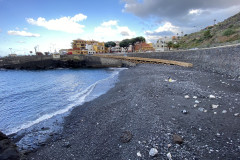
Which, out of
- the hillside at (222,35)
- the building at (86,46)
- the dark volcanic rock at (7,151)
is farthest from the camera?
the building at (86,46)

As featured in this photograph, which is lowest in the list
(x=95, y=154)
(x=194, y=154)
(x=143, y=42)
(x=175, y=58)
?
(x=95, y=154)

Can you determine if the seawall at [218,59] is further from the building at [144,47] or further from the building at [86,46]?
the building at [86,46]

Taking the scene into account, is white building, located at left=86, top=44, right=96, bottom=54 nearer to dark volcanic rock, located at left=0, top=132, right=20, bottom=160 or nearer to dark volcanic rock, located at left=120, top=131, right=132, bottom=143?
dark volcanic rock, located at left=0, top=132, right=20, bottom=160

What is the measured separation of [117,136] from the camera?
5723 mm

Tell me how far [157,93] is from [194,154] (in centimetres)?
652

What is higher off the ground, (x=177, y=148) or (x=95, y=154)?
(x=177, y=148)

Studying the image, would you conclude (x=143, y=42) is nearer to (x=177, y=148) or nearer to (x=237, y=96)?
(x=237, y=96)

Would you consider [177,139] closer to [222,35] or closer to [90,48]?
[222,35]

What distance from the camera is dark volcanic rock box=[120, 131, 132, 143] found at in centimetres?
525

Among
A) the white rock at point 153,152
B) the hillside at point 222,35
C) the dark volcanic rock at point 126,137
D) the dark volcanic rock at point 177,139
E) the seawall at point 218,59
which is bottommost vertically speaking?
the dark volcanic rock at point 126,137

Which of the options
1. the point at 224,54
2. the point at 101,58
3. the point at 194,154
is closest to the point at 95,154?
the point at 194,154

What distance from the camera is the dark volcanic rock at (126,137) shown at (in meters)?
5.25

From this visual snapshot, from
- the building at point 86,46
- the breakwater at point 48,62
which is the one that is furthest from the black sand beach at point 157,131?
the building at point 86,46

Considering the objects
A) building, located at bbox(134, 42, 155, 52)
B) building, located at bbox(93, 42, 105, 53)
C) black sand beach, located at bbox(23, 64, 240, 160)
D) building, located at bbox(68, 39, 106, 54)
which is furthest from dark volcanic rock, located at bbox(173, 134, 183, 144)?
building, located at bbox(93, 42, 105, 53)
